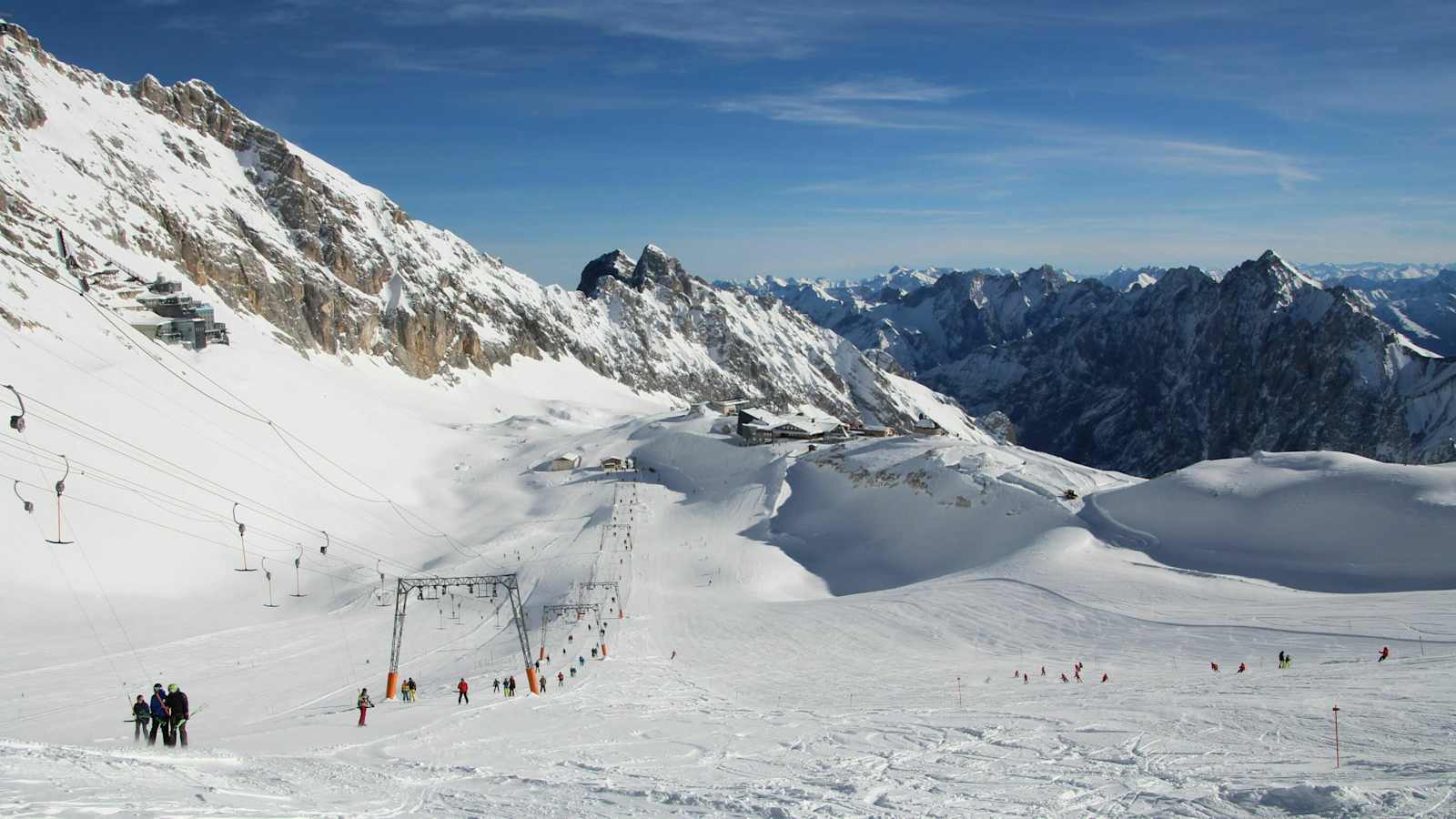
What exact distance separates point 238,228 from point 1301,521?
12904cm

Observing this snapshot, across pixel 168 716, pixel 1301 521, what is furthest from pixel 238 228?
pixel 1301 521

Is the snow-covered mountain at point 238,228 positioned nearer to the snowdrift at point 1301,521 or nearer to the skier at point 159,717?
the skier at point 159,717

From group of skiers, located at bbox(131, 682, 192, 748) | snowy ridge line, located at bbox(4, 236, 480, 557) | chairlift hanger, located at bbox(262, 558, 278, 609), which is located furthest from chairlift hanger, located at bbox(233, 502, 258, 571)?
group of skiers, located at bbox(131, 682, 192, 748)

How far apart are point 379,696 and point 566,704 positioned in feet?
27.5

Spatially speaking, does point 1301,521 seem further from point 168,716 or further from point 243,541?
point 243,541

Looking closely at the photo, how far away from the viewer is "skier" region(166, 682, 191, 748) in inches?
883

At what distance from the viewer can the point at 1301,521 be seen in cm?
5478

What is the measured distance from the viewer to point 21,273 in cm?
7488

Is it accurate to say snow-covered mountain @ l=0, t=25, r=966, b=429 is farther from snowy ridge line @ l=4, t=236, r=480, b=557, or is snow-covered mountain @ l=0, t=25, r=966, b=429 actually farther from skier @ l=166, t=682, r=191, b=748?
skier @ l=166, t=682, r=191, b=748

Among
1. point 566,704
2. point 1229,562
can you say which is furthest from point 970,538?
point 566,704

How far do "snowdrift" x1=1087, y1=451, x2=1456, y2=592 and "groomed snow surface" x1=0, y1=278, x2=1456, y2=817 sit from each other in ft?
0.74

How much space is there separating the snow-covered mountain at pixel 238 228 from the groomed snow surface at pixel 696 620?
27.0 metres

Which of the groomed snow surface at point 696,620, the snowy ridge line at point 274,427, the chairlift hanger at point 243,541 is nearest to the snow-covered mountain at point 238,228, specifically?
the snowy ridge line at point 274,427

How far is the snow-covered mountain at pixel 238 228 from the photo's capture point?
350 feet
